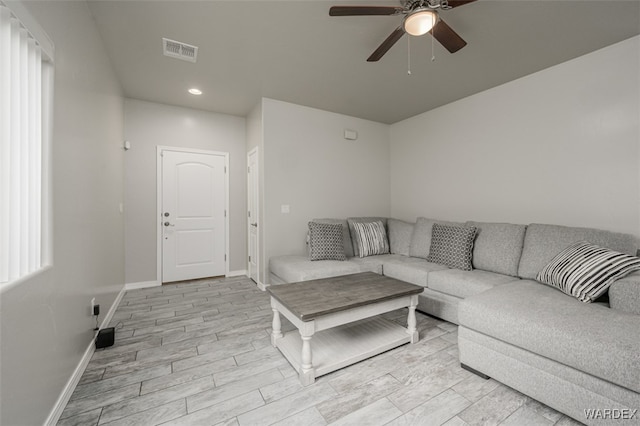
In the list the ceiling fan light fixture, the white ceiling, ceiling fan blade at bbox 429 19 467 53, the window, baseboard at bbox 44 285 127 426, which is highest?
the white ceiling

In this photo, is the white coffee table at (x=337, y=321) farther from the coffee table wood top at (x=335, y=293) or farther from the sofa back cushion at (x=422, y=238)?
the sofa back cushion at (x=422, y=238)

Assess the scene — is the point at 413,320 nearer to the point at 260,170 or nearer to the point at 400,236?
the point at 400,236

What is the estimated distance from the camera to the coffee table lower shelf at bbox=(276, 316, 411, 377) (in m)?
1.88

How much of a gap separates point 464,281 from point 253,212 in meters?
3.01

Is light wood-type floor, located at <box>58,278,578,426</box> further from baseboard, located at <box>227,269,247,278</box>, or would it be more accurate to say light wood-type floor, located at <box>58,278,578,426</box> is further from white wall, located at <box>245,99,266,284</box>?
baseboard, located at <box>227,269,247,278</box>

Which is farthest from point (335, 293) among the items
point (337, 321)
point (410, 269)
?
point (410, 269)

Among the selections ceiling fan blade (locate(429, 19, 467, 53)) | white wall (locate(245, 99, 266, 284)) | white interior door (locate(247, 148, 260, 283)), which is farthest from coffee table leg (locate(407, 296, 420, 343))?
white interior door (locate(247, 148, 260, 283))

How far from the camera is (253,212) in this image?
13.6 ft

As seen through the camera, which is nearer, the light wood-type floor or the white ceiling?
the light wood-type floor

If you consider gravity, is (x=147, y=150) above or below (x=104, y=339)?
above

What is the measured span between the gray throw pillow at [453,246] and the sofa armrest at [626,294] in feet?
3.67

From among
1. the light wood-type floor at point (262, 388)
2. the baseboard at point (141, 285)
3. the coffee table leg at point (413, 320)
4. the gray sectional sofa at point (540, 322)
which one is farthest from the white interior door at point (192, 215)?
the coffee table leg at point (413, 320)

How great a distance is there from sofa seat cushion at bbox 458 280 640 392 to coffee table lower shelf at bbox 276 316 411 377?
2.07ft

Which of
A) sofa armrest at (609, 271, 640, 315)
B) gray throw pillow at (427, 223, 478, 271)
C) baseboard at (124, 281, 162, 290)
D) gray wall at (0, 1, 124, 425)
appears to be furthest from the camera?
baseboard at (124, 281, 162, 290)
